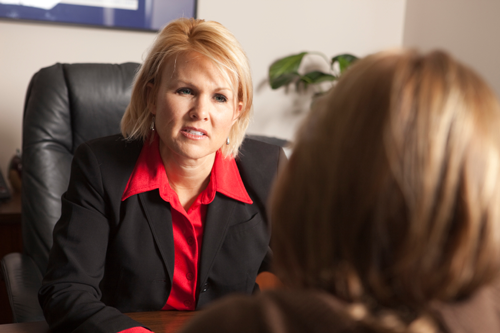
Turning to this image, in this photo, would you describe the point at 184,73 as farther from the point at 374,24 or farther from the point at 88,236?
the point at 374,24

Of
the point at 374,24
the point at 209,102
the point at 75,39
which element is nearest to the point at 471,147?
the point at 209,102

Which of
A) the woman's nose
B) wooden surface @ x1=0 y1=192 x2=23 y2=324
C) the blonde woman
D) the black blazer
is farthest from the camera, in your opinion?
wooden surface @ x1=0 y1=192 x2=23 y2=324

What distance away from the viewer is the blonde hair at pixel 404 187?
0.42 metres

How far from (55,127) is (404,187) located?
1.44 m

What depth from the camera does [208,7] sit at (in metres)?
2.35

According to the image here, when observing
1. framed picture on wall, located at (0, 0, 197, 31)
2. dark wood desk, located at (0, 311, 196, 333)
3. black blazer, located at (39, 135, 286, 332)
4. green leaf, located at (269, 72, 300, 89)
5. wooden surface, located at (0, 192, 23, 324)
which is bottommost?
wooden surface, located at (0, 192, 23, 324)

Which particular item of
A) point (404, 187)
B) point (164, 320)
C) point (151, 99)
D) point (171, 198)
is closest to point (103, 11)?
point (151, 99)

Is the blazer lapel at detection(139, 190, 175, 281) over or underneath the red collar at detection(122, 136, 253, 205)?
underneath

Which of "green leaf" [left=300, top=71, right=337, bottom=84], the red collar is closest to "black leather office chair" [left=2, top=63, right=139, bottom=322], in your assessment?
the red collar

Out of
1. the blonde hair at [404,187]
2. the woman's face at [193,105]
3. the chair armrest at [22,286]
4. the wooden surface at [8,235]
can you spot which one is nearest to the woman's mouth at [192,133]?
the woman's face at [193,105]

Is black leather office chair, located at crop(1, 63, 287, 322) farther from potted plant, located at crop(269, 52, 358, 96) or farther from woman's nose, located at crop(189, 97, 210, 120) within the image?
potted plant, located at crop(269, 52, 358, 96)

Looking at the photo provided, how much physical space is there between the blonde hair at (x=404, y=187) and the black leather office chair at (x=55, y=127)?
132 cm

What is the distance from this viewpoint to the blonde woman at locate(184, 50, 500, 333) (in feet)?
1.37

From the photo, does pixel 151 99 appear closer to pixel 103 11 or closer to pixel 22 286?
pixel 22 286
